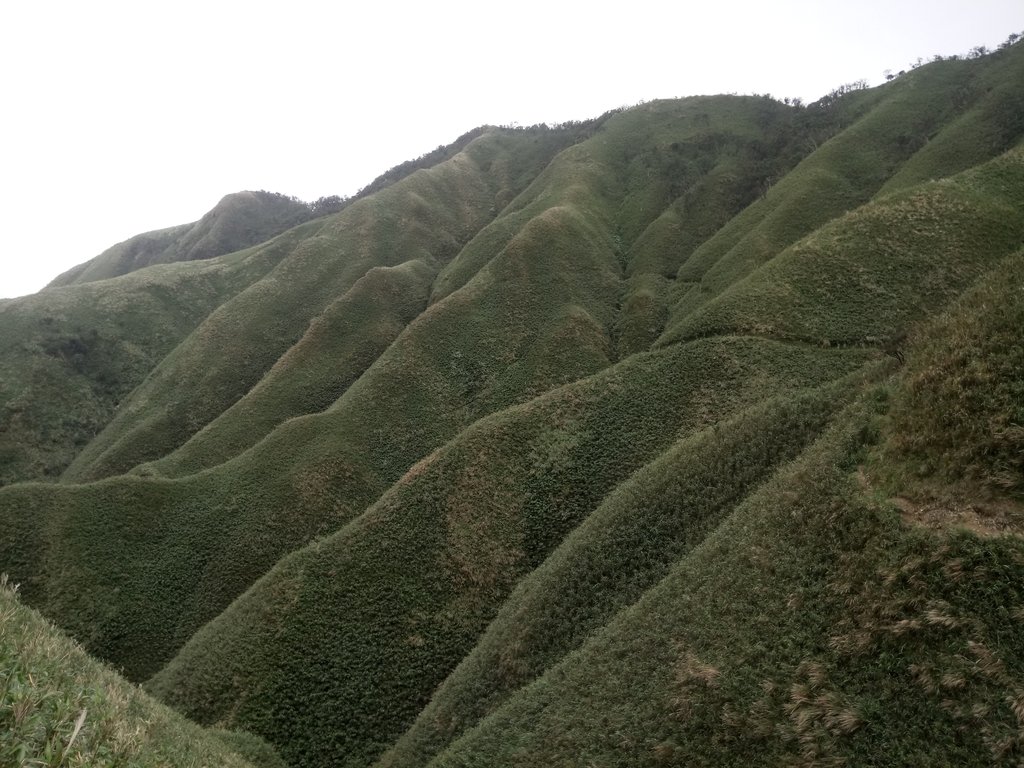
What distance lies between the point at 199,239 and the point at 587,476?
174646 millimetres

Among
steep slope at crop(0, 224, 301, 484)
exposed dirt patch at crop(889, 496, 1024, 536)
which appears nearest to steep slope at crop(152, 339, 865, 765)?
exposed dirt patch at crop(889, 496, 1024, 536)

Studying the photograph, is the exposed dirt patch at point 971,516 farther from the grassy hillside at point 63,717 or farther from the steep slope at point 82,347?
the steep slope at point 82,347

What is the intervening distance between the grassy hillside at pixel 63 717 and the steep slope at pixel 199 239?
17271 centimetres

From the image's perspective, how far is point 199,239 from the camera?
165 m

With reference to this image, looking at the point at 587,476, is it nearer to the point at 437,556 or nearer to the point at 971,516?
the point at 437,556

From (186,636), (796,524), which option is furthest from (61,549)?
(796,524)

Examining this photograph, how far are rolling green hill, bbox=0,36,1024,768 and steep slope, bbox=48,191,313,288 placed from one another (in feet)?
220

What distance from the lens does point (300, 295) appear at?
299ft

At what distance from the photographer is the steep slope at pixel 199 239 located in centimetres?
16175

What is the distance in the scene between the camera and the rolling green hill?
13.3 meters

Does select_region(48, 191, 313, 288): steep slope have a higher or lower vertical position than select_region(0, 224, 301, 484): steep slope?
higher

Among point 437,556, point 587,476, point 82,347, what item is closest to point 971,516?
point 587,476

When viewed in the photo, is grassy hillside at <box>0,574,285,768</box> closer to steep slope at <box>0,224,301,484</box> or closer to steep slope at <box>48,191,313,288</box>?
steep slope at <box>0,224,301,484</box>

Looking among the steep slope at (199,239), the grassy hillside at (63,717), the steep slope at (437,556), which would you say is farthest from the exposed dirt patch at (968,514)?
the steep slope at (199,239)
